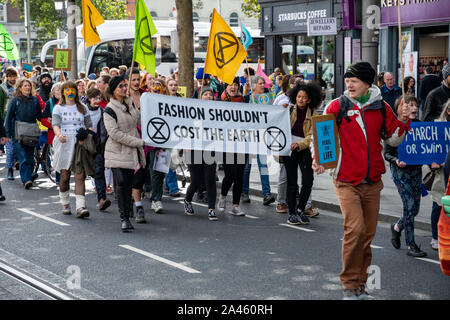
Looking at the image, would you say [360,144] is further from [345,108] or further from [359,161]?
[345,108]

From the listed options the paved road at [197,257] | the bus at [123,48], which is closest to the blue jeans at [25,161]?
the paved road at [197,257]

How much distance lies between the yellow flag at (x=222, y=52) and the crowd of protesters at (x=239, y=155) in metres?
0.42

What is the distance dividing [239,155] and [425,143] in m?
2.94

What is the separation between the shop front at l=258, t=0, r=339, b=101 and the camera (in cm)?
2359

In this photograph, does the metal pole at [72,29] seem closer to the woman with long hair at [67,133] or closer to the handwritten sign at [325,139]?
the woman with long hair at [67,133]

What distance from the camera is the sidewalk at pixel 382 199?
9656 mm

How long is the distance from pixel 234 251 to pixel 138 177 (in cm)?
211

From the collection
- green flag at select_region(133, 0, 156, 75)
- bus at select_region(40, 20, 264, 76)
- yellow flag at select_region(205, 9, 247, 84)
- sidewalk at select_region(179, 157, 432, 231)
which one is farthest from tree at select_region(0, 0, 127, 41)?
green flag at select_region(133, 0, 156, 75)

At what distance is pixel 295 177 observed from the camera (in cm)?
970

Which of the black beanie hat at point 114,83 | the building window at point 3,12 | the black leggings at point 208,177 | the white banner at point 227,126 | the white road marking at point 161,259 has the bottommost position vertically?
the white road marking at point 161,259

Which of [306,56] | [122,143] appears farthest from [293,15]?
[122,143]

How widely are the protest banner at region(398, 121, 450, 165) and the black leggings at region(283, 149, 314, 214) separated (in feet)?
6.59

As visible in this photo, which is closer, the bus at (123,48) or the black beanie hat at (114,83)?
the black beanie hat at (114,83)
